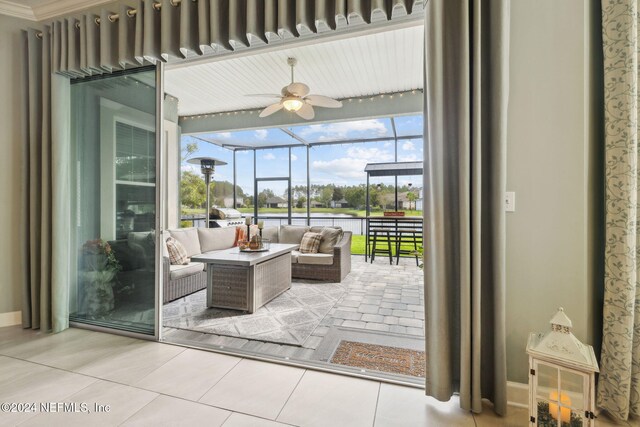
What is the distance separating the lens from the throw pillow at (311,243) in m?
4.66

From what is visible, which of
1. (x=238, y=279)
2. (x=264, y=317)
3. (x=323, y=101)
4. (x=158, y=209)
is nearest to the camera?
(x=158, y=209)

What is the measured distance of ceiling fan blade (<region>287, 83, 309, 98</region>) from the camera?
12.4 feet

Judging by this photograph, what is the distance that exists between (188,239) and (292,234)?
1.74 m

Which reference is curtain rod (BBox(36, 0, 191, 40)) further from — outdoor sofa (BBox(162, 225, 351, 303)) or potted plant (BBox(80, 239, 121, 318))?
outdoor sofa (BBox(162, 225, 351, 303))

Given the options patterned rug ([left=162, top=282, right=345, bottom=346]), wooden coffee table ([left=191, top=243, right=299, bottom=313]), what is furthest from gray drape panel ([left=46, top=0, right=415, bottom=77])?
patterned rug ([left=162, top=282, right=345, bottom=346])

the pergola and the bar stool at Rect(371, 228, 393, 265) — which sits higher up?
the pergola

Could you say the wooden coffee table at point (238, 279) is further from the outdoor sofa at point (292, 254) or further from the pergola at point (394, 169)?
the pergola at point (394, 169)

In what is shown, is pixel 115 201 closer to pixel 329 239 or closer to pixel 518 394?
pixel 329 239

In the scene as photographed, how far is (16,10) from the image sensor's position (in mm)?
2551

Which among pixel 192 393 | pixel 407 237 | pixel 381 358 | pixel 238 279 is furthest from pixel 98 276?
pixel 407 237

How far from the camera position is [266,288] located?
134 inches

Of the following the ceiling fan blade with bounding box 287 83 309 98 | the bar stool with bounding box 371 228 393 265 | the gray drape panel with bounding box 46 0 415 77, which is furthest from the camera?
the bar stool with bounding box 371 228 393 265

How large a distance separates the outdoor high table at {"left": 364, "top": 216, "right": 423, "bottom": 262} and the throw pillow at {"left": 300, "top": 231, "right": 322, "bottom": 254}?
190 cm

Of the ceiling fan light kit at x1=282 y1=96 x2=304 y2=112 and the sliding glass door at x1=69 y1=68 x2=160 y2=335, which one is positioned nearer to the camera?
the sliding glass door at x1=69 y1=68 x2=160 y2=335
